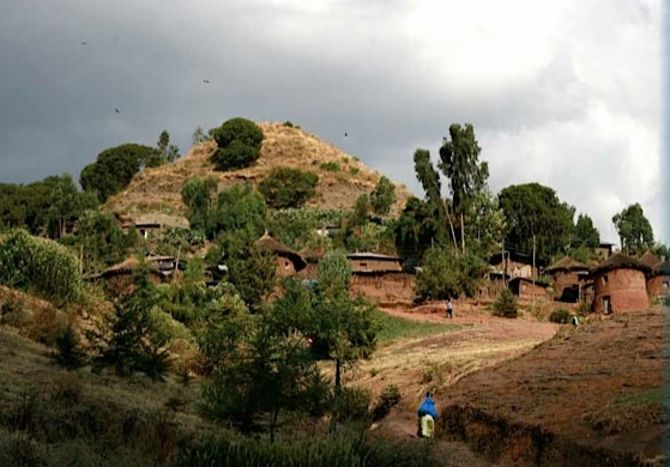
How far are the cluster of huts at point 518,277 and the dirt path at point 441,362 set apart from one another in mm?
6765

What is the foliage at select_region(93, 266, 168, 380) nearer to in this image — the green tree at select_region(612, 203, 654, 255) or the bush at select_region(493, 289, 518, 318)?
the bush at select_region(493, 289, 518, 318)

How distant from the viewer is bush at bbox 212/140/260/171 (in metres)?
107

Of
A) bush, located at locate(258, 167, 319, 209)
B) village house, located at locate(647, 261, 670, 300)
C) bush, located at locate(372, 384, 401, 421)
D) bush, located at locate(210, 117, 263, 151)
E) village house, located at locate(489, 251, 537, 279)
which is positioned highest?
bush, located at locate(210, 117, 263, 151)

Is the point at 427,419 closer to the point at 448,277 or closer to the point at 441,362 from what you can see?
the point at 441,362

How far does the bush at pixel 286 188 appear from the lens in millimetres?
93625

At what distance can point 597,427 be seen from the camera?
16781mm

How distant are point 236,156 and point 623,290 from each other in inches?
2640

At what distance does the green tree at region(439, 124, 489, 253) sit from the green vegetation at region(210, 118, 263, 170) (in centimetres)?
5447

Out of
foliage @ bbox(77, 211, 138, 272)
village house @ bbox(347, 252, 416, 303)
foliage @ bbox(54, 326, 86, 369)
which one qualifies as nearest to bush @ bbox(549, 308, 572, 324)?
village house @ bbox(347, 252, 416, 303)

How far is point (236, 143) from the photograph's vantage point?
355ft

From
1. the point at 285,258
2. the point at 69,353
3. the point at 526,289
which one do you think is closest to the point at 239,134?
the point at 285,258

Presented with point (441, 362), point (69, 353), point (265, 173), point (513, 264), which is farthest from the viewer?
point (265, 173)

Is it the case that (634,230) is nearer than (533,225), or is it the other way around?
Answer: (533,225)

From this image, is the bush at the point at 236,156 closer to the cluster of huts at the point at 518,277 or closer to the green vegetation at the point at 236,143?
the green vegetation at the point at 236,143
